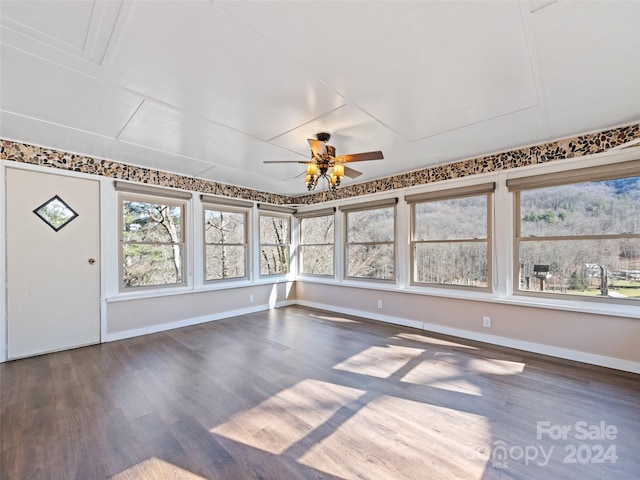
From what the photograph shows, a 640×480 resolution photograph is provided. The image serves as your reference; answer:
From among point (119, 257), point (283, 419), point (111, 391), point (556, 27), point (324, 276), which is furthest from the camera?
point (324, 276)

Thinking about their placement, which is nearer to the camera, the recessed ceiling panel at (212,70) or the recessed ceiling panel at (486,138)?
the recessed ceiling panel at (212,70)

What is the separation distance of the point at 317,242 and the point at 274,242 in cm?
95

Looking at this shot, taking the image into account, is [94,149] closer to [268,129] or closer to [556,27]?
[268,129]

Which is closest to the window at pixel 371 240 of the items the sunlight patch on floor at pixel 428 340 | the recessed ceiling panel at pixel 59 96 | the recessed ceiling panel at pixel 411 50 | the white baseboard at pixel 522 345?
the white baseboard at pixel 522 345

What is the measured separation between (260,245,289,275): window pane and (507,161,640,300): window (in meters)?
4.29

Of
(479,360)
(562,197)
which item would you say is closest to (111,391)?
(479,360)

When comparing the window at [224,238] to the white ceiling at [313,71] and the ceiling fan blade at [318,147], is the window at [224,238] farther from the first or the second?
the ceiling fan blade at [318,147]

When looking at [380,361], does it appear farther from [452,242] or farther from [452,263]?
[452,242]

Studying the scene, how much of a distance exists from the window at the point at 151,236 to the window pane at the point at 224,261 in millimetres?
479

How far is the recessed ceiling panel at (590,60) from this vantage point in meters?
1.45

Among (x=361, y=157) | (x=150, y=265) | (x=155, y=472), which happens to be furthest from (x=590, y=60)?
(x=150, y=265)

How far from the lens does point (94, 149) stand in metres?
3.43

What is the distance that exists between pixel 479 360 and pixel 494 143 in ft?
8.29

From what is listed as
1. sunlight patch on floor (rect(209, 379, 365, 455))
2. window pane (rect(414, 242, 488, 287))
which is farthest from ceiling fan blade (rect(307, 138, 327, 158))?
window pane (rect(414, 242, 488, 287))
